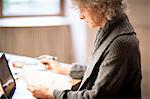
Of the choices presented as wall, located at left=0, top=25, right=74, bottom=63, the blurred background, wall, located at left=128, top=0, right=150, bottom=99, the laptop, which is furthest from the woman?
wall, located at left=0, top=25, right=74, bottom=63

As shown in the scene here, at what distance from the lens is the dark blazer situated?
1.35 meters

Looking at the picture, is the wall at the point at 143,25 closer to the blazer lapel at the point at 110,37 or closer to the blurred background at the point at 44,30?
the blurred background at the point at 44,30

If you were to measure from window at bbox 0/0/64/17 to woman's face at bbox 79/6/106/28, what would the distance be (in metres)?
2.30

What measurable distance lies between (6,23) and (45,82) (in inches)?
69.3

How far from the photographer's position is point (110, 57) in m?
1.37

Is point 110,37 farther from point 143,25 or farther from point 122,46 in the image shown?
point 143,25

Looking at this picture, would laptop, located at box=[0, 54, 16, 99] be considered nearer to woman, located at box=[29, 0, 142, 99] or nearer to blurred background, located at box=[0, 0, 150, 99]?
woman, located at box=[29, 0, 142, 99]

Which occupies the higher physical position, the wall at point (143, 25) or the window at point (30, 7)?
the window at point (30, 7)

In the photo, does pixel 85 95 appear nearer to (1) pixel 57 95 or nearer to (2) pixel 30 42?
(1) pixel 57 95

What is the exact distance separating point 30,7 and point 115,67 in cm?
258

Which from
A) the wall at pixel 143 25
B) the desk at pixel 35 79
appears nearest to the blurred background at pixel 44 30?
the wall at pixel 143 25

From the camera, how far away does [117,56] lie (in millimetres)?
1348

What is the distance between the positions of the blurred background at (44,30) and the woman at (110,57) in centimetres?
183

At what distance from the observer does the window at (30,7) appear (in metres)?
3.68
